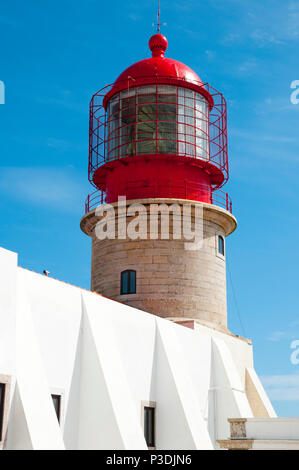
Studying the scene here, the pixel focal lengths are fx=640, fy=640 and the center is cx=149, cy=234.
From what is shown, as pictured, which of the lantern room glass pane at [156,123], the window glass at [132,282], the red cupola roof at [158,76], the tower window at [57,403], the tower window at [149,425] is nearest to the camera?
the tower window at [57,403]

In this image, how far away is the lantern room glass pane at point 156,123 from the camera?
74.2ft

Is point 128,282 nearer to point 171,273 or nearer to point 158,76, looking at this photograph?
point 171,273

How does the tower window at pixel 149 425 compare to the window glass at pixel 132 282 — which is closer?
the tower window at pixel 149 425

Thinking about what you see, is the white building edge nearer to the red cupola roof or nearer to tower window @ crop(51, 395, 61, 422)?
tower window @ crop(51, 395, 61, 422)

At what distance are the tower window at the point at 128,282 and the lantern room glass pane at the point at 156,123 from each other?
4214mm

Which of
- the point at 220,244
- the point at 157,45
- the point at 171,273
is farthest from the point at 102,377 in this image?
the point at 157,45

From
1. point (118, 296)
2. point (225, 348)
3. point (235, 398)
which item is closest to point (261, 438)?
point (235, 398)

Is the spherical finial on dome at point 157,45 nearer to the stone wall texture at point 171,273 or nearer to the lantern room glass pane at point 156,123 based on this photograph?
the lantern room glass pane at point 156,123

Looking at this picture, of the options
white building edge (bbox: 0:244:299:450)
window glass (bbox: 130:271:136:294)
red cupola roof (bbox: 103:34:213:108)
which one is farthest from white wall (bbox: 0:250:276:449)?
red cupola roof (bbox: 103:34:213:108)

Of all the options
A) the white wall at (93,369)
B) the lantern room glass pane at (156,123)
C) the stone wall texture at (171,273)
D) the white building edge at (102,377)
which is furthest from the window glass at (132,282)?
the lantern room glass pane at (156,123)

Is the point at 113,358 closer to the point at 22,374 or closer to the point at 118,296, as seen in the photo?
the point at 22,374

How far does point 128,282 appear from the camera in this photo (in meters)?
22.0

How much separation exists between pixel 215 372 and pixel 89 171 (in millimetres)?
8767

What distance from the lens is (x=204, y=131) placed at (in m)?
23.8
